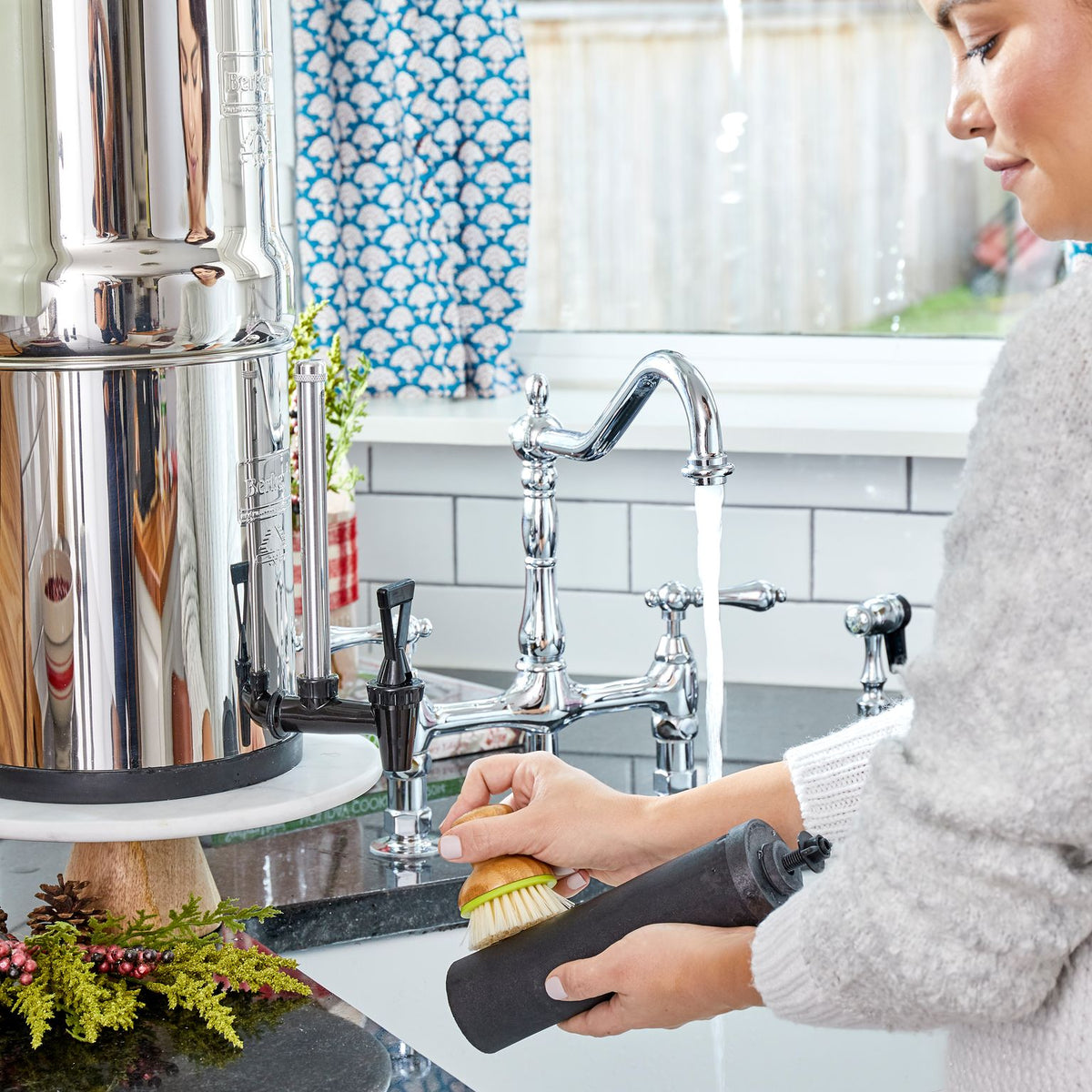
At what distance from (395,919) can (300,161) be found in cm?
99

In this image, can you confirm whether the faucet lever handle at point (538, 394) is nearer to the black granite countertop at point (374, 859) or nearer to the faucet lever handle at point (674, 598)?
the faucet lever handle at point (674, 598)

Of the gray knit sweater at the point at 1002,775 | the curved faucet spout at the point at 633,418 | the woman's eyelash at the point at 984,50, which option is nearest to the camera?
the gray knit sweater at the point at 1002,775

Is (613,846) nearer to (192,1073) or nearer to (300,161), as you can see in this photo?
(192,1073)

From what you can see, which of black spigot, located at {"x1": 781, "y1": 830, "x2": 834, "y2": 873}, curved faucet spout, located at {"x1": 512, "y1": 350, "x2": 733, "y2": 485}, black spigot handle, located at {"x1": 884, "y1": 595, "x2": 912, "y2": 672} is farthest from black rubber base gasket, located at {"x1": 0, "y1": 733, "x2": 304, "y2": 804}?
black spigot handle, located at {"x1": 884, "y1": 595, "x2": 912, "y2": 672}

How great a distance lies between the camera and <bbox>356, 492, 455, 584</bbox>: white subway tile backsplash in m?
1.77

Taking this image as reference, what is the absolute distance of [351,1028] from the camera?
841 mm

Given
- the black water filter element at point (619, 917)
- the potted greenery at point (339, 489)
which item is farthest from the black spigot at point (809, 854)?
the potted greenery at point (339, 489)

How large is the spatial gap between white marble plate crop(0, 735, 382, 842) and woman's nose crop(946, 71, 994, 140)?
0.50 meters

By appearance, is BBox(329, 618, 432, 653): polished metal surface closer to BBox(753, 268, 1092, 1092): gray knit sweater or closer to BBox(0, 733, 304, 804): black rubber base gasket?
BBox(0, 733, 304, 804): black rubber base gasket

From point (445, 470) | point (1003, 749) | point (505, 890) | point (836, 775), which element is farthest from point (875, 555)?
point (1003, 749)

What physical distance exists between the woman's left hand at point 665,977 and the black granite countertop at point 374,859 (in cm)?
43

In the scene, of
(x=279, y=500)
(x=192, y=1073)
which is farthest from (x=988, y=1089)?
(x=279, y=500)

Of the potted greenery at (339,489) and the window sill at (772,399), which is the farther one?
the window sill at (772,399)

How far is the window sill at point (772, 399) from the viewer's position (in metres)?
1.63
